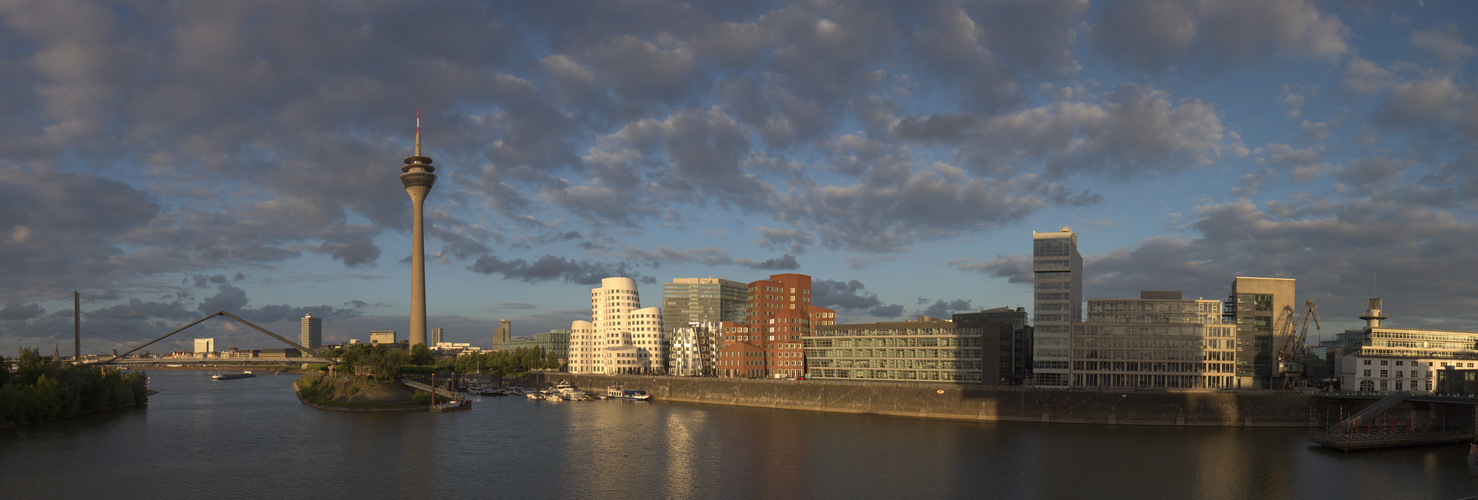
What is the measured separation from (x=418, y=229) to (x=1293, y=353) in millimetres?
170146

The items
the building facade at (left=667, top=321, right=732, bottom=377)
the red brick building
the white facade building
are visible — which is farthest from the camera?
the white facade building

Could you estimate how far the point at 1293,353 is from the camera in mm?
130875

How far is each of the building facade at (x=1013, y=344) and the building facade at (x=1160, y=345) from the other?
12190 millimetres

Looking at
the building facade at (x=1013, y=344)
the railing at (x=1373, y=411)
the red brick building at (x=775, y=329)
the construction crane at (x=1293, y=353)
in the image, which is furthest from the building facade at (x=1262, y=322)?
the red brick building at (x=775, y=329)

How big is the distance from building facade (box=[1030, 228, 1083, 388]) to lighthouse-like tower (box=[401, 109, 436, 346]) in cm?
12888

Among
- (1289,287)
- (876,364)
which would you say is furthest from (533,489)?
(1289,287)

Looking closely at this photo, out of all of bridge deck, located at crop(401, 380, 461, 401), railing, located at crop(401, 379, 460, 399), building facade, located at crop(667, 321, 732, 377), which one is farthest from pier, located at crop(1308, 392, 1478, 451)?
railing, located at crop(401, 379, 460, 399)

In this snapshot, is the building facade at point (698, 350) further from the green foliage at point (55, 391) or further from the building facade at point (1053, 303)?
the green foliage at point (55, 391)

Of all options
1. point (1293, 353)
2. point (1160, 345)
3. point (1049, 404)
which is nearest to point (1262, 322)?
point (1293, 353)

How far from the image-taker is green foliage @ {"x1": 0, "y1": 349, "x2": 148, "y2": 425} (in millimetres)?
81669

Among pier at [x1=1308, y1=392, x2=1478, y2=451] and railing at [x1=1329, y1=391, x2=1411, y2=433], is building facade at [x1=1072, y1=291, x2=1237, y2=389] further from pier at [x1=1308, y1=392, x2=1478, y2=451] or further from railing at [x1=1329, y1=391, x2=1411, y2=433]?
railing at [x1=1329, y1=391, x2=1411, y2=433]

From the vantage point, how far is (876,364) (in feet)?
419

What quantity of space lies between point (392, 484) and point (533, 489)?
969 cm

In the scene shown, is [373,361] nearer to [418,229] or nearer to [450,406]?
[450,406]
